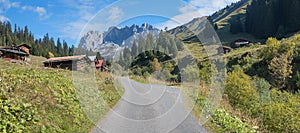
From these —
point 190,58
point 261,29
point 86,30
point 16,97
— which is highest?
point 261,29

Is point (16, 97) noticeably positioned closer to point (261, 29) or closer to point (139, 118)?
point (139, 118)

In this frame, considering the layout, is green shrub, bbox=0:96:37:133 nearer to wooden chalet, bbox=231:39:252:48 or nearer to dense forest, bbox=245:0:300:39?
wooden chalet, bbox=231:39:252:48

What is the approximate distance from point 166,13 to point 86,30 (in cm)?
264

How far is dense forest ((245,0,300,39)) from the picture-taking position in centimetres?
10231

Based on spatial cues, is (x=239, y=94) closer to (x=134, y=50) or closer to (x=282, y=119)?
(x=282, y=119)

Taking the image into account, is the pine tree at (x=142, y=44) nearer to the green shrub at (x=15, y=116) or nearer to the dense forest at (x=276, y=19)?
the green shrub at (x=15, y=116)

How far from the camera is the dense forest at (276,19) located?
102312mm

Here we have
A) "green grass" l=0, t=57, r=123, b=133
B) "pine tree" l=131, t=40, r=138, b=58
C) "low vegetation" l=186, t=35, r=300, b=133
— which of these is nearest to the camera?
"green grass" l=0, t=57, r=123, b=133

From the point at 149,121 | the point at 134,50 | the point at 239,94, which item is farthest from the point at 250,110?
the point at 134,50

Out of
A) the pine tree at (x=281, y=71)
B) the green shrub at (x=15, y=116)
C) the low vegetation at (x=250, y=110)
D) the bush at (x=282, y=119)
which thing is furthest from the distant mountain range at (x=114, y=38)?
the pine tree at (x=281, y=71)

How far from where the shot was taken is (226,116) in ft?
38.1

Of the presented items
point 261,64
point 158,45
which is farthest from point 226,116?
point 261,64

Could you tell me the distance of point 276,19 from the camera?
111500 millimetres

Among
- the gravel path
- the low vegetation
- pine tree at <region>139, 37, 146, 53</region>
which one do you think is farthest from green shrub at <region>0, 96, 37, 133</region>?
the low vegetation
